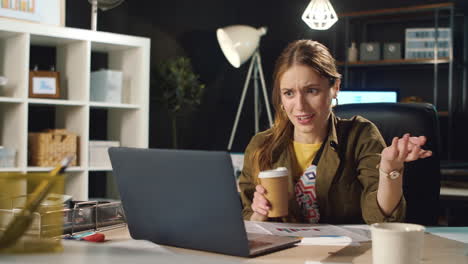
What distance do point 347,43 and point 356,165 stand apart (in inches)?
148

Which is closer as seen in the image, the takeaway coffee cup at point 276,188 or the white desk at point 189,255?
the white desk at point 189,255

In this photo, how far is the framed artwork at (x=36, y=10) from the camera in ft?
11.3

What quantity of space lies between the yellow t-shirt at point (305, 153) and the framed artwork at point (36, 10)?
2331 mm

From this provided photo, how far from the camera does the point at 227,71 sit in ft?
18.3

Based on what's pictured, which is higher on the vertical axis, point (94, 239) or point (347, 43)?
point (347, 43)

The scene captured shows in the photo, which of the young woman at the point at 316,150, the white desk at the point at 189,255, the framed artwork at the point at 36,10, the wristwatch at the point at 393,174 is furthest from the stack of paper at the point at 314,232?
the framed artwork at the point at 36,10

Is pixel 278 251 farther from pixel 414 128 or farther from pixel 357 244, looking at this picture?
pixel 414 128

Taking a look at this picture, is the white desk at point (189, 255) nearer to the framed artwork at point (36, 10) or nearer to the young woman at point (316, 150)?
the young woman at point (316, 150)

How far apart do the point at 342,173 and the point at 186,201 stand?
2.74 ft

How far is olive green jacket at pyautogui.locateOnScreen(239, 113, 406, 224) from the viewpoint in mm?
1775

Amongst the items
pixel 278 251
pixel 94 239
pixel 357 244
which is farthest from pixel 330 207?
pixel 94 239

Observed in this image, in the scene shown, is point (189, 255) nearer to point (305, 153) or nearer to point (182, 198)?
point (182, 198)

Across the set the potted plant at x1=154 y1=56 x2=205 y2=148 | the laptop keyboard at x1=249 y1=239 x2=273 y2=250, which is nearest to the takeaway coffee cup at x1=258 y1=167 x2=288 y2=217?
the laptop keyboard at x1=249 y1=239 x2=273 y2=250

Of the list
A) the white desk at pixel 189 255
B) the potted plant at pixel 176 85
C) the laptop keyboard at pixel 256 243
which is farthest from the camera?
the potted plant at pixel 176 85
